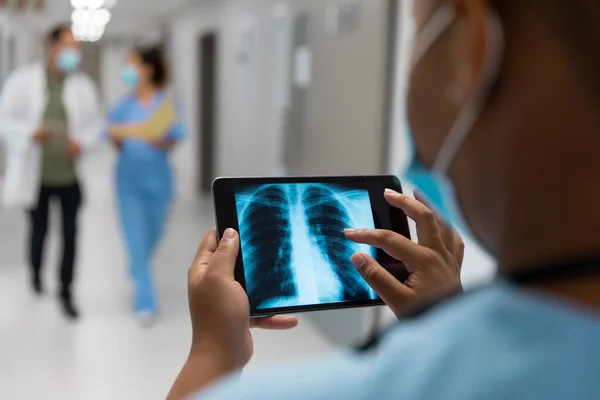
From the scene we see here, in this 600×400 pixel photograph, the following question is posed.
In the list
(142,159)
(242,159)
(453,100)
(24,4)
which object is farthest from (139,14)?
(453,100)

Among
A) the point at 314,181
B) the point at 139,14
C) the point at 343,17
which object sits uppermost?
the point at 139,14

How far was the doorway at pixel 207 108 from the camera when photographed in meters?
7.48

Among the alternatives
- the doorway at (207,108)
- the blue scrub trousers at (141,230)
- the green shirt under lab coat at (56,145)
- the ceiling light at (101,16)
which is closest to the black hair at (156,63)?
the green shirt under lab coat at (56,145)

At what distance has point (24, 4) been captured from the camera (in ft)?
17.4

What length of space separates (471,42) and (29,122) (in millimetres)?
3297

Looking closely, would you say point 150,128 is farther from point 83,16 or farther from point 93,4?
point 93,4

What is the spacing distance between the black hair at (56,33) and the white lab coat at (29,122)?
0.49 feet

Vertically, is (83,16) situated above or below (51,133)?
above

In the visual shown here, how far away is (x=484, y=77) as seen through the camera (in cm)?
41

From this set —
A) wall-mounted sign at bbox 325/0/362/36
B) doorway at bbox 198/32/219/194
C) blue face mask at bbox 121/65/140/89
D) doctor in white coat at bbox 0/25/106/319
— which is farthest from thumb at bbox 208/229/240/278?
doorway at bbox 198/32/219/194

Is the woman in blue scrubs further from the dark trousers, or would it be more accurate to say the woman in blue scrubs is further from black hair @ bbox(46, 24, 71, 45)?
black hair @ bbox(46, 24, 71, 45)

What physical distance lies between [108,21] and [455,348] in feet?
25.1

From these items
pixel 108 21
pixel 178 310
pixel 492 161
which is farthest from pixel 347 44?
pixel 108 21

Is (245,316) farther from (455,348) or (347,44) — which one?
(347,44)
